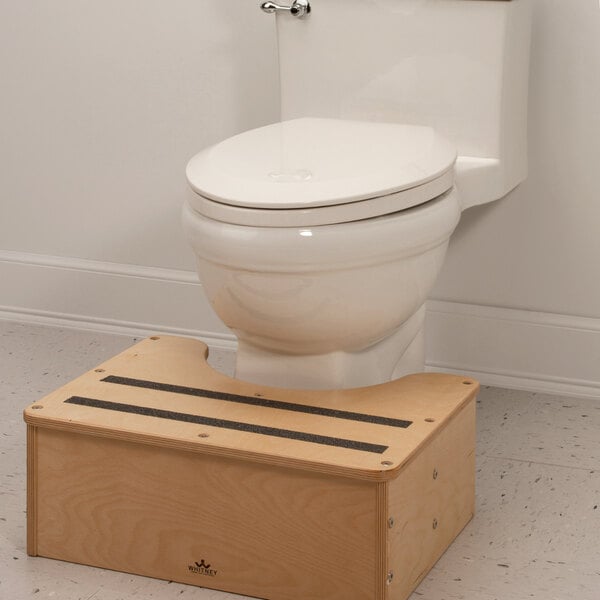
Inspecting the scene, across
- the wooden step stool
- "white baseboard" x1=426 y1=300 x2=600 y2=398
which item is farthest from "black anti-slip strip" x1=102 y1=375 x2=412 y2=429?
"white baseboard" x1=426 y1=300 x2=600 y2=398

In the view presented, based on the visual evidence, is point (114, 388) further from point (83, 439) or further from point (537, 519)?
point (537, 519)

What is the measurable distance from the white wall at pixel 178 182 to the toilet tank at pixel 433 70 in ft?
0.32

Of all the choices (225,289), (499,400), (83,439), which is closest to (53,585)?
(83,439)

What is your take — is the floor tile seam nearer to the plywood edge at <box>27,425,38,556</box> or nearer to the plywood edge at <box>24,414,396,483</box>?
the plywood edge at <box>24,414,396,483</box>

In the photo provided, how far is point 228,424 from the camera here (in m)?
1.54

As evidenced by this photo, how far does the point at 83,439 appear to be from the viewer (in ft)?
5.11

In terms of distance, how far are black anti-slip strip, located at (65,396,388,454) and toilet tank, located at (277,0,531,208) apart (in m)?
0.57

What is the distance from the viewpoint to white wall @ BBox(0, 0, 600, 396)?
206 cm

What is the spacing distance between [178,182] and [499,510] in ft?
3.08

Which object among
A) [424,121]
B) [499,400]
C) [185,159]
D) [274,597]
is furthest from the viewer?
[185,159]

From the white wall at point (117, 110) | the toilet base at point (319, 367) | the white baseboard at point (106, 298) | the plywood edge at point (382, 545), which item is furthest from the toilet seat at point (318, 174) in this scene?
the white baseboard at point (106, 298)

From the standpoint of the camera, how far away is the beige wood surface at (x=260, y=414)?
4.79ft

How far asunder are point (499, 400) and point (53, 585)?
89cm

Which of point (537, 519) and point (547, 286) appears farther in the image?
point (547, 286)
